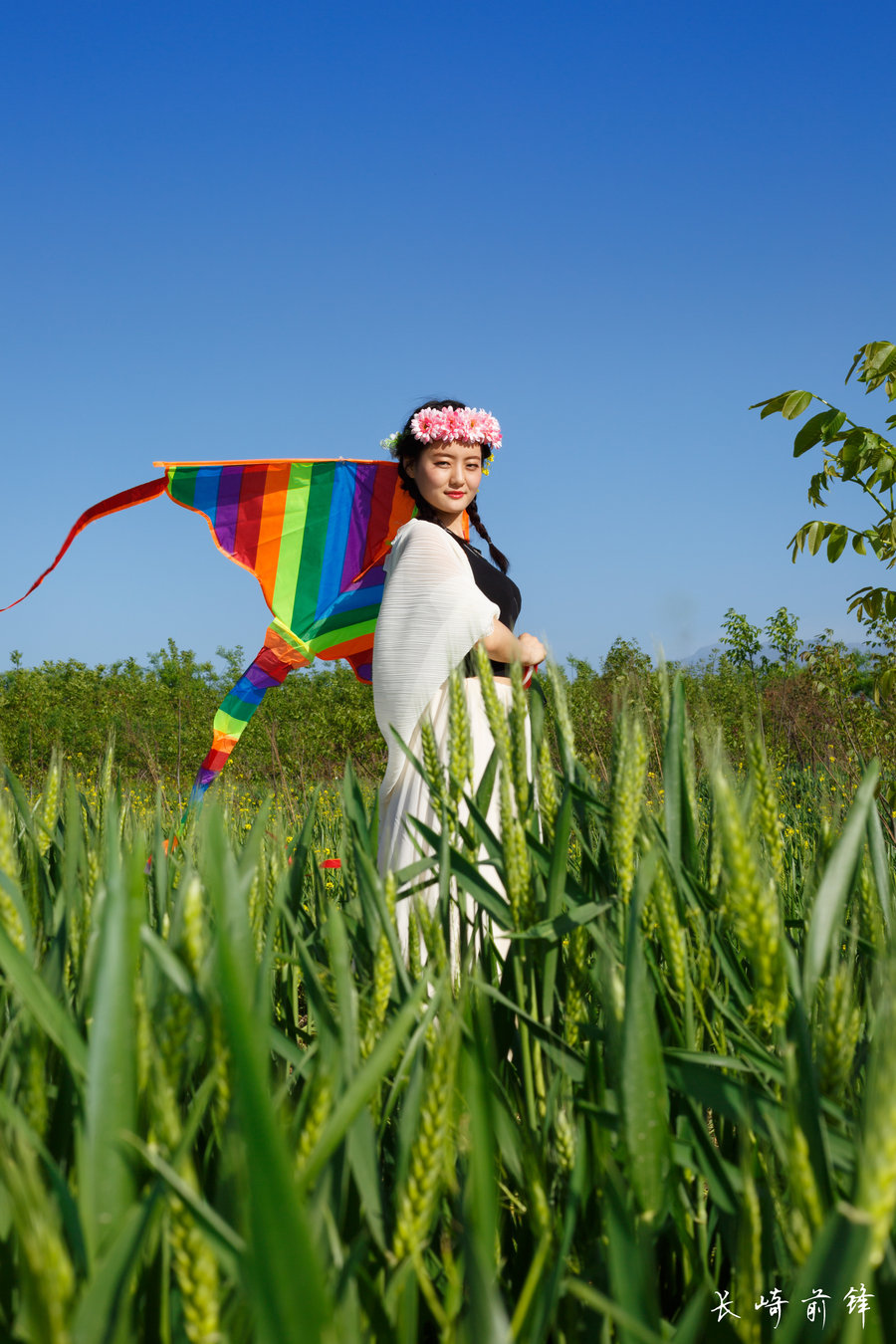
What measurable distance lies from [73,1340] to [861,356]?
319 centimetres

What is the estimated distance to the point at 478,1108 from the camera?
465mm

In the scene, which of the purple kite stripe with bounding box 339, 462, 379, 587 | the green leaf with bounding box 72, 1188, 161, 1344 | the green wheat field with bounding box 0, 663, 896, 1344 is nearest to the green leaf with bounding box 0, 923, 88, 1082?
the green wheat field with bounding box 0, 663, 896, 1344

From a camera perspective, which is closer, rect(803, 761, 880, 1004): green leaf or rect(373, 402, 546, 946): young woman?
rect(803, 761, 880, 1004): green leaf

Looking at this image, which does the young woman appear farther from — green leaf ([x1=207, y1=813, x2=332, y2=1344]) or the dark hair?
green leaf ([x1=207, y1=813, x2=332, y2=1344])

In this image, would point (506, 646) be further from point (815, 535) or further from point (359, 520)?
point (359, 520)

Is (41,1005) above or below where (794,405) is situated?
below

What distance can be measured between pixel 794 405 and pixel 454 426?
1.21m

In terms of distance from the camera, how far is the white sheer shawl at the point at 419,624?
2330mm

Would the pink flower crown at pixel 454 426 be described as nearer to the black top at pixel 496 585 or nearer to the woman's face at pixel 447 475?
the woman's face at pixel 447 475

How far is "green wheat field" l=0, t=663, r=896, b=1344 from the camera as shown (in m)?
0.36


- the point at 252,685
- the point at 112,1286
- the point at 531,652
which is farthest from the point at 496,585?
the point at 112,1286

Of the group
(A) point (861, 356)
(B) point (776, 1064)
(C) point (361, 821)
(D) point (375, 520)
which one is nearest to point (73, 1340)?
(B) point (776, 1064)

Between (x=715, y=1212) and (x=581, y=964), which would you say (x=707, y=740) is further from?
(x=715, y=1212)

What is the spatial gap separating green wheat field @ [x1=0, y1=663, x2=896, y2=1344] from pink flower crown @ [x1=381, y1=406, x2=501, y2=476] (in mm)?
2185
